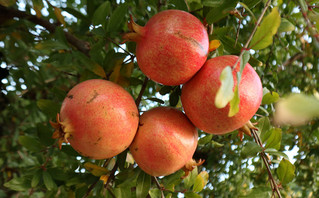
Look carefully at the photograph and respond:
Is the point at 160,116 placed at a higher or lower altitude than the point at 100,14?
lower

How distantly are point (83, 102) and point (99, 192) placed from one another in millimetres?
366

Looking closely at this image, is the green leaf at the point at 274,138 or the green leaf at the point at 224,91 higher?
the green leaf at the point at 224,91

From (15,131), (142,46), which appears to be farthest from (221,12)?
(15,131)

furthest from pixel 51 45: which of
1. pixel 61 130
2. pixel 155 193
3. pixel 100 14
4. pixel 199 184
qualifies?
pixel 199 184

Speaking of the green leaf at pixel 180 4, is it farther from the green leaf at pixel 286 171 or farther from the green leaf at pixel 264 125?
the green leaf at pixel 286 171

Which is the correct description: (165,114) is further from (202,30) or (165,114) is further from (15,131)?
(15,131)

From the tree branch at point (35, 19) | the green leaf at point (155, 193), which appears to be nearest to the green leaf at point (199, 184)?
the green leaf at point (155, 193)

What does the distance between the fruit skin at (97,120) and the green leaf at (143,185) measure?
21 centimetres

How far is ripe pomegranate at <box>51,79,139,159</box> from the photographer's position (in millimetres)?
826

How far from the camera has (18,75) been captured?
129 cm

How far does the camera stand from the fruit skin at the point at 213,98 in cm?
82

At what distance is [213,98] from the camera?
0.82 metres

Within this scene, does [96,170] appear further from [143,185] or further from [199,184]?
[199,184]

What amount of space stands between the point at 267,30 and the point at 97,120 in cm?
52
